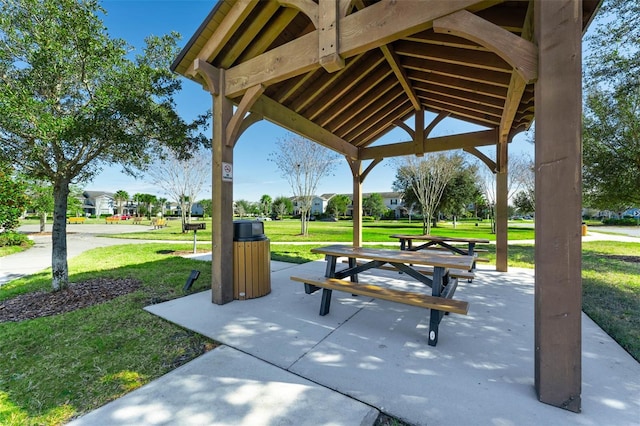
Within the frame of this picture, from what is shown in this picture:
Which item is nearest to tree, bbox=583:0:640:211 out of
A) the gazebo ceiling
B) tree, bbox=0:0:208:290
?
Result: the gazebo ceiling

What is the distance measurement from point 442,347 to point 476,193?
24768 mm

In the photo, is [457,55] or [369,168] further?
[369,168]

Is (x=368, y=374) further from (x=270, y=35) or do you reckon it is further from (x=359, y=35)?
(x=270, y=35)

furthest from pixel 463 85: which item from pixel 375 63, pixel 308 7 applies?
pixel 308 7

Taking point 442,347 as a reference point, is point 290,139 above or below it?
above

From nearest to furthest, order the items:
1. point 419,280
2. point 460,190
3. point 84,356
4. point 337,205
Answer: point 84,356 → point 419,280 → point 460,190 → point 337,205

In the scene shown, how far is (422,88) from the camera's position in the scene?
5.55m

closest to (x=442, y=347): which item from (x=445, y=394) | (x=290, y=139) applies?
(x=445, y=394)

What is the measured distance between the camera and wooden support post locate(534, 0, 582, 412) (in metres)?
1.80

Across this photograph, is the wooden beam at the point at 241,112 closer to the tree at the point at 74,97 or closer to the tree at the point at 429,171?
the tree at the point at 74,97

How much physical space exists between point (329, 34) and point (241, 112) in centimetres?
160

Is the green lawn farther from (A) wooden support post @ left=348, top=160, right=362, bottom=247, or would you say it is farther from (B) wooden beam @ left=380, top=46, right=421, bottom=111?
(B) wooden beam @ left=380, top=46, right=421, bottom=111

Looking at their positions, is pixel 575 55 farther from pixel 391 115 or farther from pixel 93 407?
pixel 391 115

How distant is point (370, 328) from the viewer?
121 inches
